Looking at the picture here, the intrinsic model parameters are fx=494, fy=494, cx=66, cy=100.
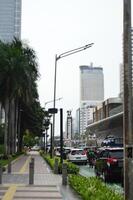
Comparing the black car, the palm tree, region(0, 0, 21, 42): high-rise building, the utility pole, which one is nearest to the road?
the black car

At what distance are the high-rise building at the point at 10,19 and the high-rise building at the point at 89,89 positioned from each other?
4447cm

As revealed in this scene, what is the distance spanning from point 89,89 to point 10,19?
8056 cm

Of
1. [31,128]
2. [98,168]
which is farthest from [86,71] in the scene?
[98,168]

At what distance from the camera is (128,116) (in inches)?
424

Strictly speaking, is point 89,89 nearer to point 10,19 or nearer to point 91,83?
point 91,83

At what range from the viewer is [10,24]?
74.6m

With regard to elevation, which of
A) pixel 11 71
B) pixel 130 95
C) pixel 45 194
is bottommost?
pixel 45 194

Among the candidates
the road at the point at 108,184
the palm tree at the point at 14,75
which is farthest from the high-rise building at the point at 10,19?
the road at the point at 108,184

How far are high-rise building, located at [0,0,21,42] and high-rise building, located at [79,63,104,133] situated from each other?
44468 millimetres

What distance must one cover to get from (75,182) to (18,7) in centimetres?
6175

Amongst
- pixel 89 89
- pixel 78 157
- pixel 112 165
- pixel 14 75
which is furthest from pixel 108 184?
pixel 89 89

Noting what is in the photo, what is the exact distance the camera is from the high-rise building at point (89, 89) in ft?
439

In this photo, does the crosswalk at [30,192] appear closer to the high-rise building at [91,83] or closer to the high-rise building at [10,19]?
the high-rise building at [10,19]

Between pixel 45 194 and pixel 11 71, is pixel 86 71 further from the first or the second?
pixel 45 194
